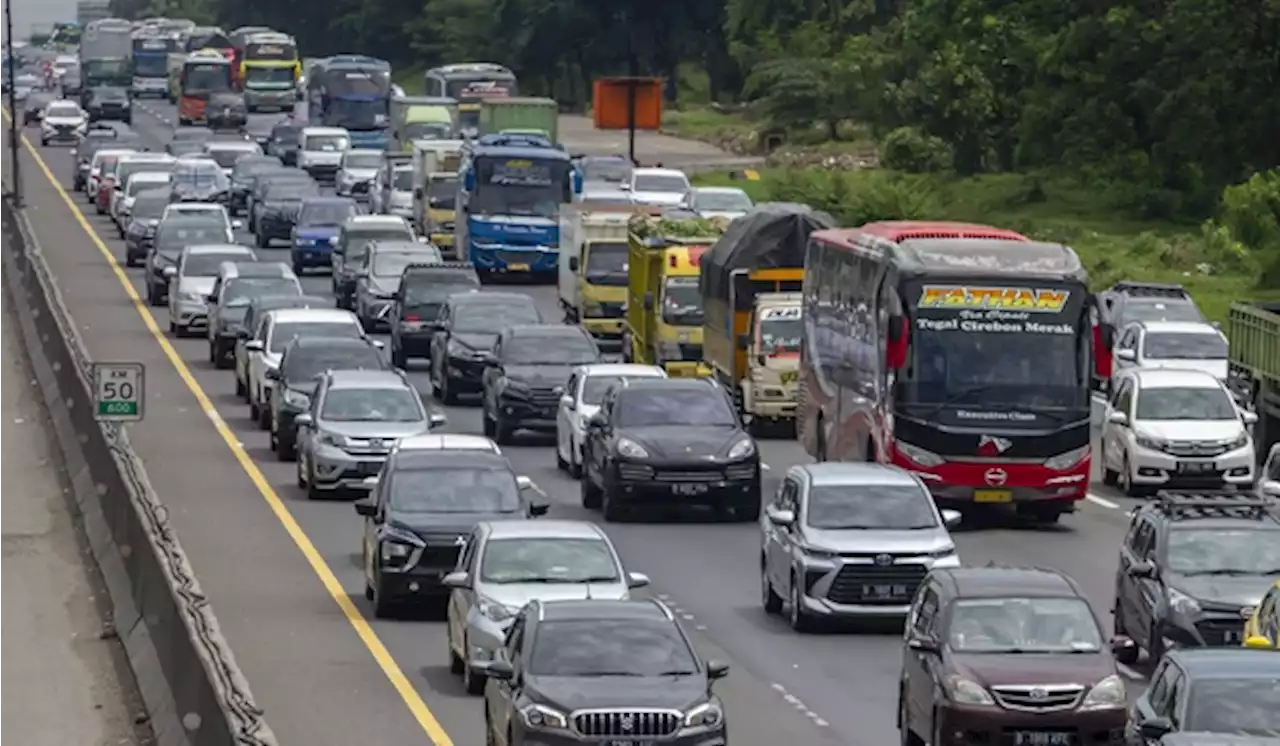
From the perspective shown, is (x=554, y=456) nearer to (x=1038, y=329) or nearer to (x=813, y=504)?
(x=1038, y=329)

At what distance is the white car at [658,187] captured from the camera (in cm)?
7462

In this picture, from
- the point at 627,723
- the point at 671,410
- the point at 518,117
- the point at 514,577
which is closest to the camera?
the point at 627,723

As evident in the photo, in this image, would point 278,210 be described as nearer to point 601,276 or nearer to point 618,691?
point 601,276

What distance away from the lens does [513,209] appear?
66.7m

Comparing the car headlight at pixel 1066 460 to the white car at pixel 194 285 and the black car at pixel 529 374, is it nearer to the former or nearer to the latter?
the black car at pixel 529 374

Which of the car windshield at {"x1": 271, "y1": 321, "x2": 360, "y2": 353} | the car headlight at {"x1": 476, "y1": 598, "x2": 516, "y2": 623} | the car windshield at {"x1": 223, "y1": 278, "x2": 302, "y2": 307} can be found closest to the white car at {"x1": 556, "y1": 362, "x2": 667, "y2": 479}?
the car windshield at {"x1": 271, "y1": 321, "x2": 360, "y2": 353}

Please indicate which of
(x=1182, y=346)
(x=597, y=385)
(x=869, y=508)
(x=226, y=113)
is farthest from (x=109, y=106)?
(x=869, y=508)

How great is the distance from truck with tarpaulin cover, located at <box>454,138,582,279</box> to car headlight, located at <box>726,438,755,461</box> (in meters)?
30.9

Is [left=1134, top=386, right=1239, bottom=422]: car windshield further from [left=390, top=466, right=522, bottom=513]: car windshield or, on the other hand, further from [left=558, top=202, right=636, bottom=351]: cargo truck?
[left=558, top=202, right=636, bottom=351]: cargo truck

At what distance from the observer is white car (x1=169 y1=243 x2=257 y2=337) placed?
5703 cm

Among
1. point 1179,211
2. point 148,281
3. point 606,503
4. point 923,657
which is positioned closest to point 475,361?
point 606,503

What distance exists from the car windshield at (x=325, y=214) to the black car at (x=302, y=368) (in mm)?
24262

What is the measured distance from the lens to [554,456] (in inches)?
1666

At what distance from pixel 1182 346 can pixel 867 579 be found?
2068 centimetres
